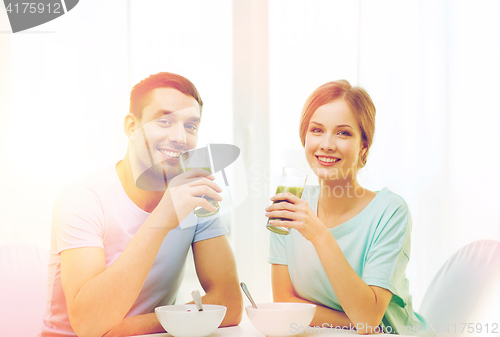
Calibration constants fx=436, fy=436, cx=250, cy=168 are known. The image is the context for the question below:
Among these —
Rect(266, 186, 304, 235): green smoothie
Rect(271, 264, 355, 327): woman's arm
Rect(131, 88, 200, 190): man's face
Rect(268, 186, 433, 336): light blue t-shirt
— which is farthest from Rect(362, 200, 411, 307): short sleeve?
Rect(131, 88, 200, 190): man's face

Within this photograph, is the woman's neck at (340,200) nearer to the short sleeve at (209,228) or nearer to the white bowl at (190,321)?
the short sleeve at (209,228)

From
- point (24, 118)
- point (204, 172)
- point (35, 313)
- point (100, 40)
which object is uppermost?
point (100, 40)

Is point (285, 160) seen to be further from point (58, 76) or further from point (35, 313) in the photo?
point (35, 313)

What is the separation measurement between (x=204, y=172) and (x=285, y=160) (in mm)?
235

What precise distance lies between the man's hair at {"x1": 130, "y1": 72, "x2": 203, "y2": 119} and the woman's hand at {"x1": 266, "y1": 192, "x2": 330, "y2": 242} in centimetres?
33

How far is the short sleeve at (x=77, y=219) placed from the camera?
0.97 meters

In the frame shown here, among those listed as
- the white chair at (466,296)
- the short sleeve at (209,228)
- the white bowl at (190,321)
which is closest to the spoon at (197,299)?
the white bowl at (190,321)

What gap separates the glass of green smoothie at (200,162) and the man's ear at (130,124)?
5.2 inches

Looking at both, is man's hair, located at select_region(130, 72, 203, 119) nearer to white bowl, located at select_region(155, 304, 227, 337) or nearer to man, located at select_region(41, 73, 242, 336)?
man, located at select_region(41, 73, 242, 336)

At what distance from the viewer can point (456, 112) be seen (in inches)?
50.3

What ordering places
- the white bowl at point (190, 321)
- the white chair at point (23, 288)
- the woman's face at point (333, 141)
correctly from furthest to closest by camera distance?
1. the woman's face at point (333, 141)
2. the white chair at point (23, 288)
3. the white bowl at point (190, 321)

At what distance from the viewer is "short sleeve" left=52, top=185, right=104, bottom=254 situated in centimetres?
97

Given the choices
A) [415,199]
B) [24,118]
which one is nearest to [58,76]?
[24,118]

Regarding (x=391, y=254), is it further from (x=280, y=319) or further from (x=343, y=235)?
(x=280, y=319)
